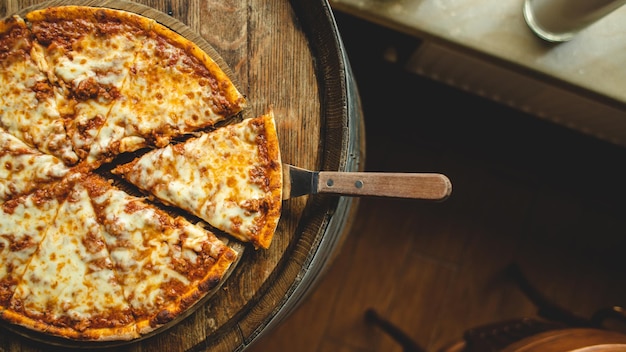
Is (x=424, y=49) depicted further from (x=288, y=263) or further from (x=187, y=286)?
(x=187, y=286)

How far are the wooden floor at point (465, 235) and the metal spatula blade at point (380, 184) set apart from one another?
1.07 metres

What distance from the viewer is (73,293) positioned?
5.81ft

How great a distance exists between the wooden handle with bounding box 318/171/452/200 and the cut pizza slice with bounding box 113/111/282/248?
21cm

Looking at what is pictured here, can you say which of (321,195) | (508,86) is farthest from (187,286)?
(508,86)

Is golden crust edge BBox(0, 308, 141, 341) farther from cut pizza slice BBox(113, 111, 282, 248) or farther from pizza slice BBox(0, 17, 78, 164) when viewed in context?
pizza slice BBox(0, 17, 78, 164)

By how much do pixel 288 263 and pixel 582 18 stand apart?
119 centimetres

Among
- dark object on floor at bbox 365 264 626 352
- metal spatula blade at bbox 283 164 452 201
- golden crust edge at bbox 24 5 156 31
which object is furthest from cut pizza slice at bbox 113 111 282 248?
dark object on floor at bbox 365 264 626 352

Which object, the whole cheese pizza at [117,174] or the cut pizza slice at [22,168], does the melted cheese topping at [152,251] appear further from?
the cut pizza slice at [22,168]

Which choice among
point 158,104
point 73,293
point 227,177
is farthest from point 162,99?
point 73,293

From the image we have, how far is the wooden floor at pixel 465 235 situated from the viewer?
2645 millimetres

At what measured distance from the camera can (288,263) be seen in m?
1.75

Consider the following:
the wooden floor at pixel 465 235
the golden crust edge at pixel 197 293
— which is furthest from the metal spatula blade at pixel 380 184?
the wooden floor at pixel 465 235

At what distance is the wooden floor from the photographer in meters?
2.64

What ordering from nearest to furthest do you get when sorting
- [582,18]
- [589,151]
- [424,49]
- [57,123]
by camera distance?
[582,18] < [57,123] < [424,49] < [589,151]
